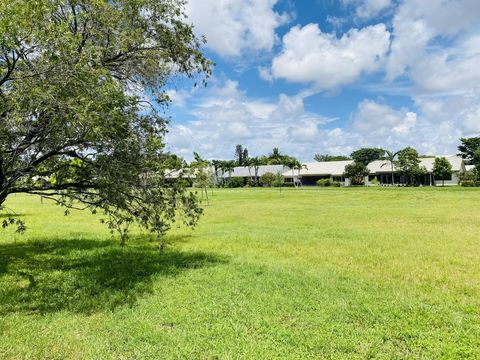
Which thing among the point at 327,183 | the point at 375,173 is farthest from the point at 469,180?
the point at 327,183

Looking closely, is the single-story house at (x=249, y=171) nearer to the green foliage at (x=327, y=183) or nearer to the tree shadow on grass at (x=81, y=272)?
the green foliage at (x=327, y=183)

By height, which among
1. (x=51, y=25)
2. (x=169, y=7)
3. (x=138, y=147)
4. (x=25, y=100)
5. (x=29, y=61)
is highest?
(x=169, y=7)

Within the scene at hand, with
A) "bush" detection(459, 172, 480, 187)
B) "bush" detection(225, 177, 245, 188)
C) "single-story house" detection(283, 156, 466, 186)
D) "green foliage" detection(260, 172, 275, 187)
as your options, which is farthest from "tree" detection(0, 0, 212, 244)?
"bush" detection(225, 177, 245, 188)

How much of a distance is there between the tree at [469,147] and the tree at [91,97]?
79.4 m

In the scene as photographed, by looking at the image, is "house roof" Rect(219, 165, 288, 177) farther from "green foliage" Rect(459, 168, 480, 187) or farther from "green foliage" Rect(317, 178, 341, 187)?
"green foliage" Rect(459, 168, 480, 187)

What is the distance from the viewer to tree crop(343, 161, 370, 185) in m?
72.6

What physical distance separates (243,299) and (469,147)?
83.6 m

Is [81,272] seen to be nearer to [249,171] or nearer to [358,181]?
[358,181]

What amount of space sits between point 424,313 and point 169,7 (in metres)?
9.66

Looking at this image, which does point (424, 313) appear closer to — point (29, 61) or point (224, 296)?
point (224, 296)

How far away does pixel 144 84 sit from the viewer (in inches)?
429

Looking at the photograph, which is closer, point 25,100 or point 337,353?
point 337,353

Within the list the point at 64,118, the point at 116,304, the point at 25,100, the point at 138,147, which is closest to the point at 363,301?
the point at 116,304

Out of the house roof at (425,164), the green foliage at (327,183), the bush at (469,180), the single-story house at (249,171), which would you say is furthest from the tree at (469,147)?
the single-story house at (249,171)
